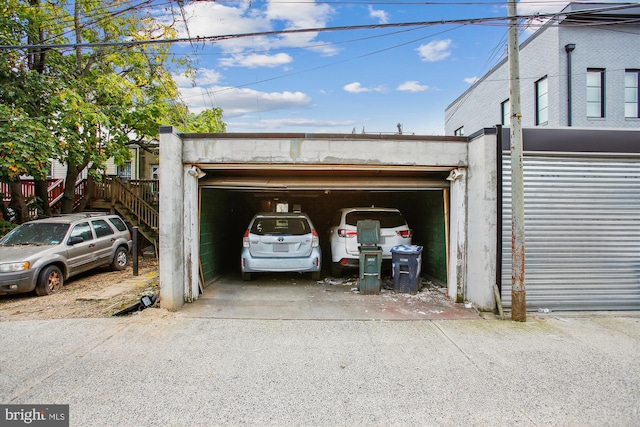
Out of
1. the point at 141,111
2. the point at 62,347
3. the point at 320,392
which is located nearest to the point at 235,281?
the point at 62,347

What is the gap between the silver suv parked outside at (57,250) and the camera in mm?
6570

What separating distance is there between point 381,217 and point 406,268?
4.96ft

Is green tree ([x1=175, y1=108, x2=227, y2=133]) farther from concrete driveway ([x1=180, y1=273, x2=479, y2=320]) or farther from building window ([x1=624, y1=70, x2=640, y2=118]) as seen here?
building window ([x1=624, y1=70, x2=640, y2=118])

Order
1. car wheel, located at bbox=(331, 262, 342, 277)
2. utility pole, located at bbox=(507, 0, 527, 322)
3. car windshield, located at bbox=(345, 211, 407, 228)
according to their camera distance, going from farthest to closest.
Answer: car wheel, located at bbox=(331, 262, 342, 277) → car windshield, located at bbox=(345, 211, 407, 228) → utility pole, located at bbox=(507, 0, 527, 322)

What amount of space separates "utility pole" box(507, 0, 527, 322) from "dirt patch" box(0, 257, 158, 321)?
6.44 m

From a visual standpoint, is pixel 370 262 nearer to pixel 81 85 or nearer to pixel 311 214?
pixel 311 214

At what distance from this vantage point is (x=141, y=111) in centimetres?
1175

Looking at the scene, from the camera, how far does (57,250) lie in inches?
291

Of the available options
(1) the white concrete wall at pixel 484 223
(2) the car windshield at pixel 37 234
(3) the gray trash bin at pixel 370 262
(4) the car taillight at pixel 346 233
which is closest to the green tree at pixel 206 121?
(2) the car windshield at pixel 37 234

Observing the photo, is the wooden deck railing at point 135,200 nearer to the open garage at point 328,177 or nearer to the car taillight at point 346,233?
the open garage at point 328,177

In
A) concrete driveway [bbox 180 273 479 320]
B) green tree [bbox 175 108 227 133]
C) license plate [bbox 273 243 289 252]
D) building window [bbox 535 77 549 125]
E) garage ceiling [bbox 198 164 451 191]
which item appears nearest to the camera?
concrete driveway [bbox 180 273 479 320]

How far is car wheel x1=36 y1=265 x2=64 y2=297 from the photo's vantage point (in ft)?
22.6

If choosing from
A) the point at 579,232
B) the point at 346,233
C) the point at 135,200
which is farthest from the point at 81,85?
the point at 579,232

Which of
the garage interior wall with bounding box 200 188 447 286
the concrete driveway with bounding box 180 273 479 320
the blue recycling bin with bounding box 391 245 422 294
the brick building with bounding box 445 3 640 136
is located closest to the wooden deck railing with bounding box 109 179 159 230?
the garage interior wall with bounding box 200 188 447 286
